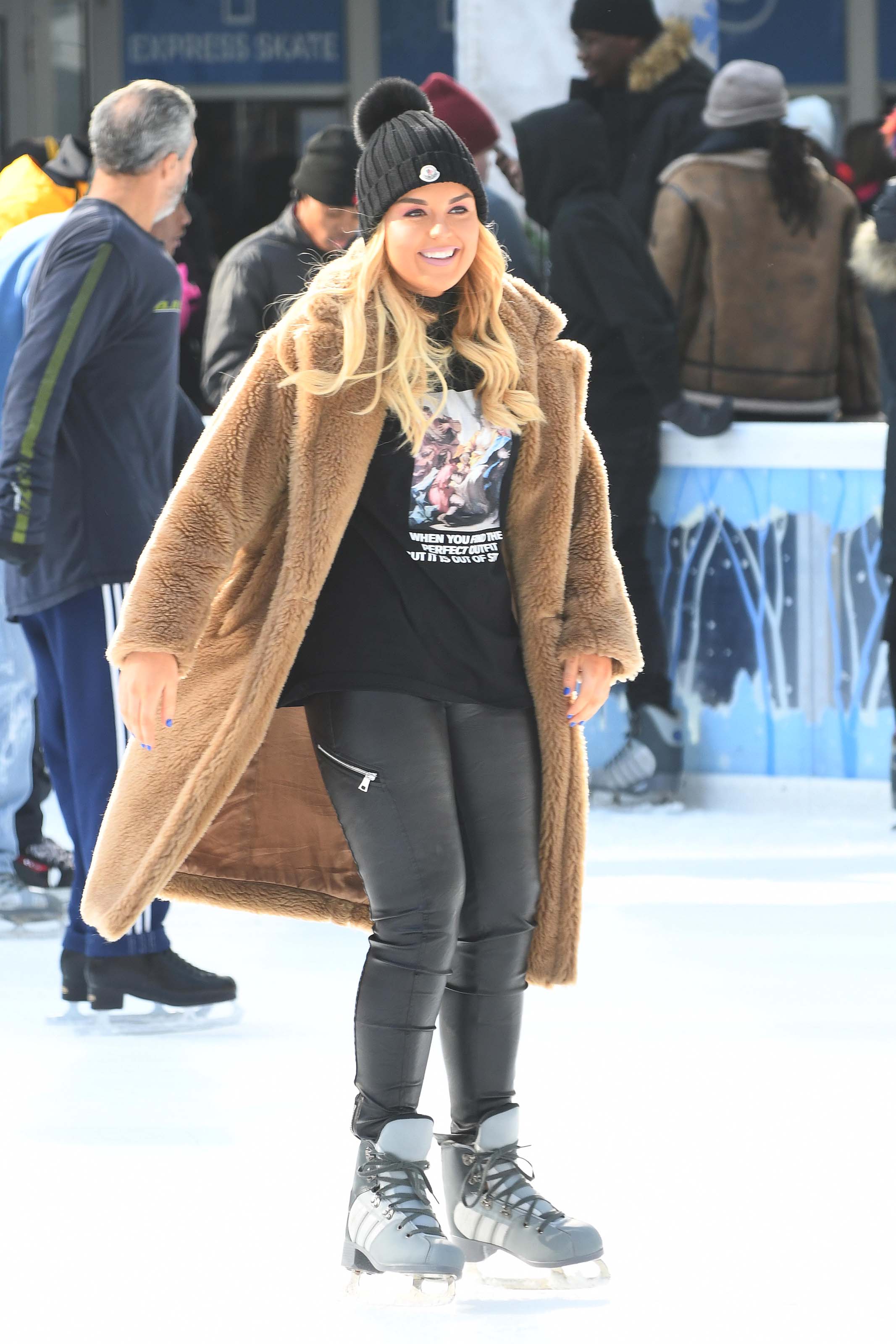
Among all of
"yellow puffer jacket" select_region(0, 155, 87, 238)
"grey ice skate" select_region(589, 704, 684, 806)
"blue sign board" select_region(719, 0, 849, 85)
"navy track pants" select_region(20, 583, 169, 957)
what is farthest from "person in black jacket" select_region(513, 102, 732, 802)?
"blue sign board" select_region(719, 0, 849, 85)

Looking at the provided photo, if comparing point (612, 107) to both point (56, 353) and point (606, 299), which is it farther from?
point (56, 353)

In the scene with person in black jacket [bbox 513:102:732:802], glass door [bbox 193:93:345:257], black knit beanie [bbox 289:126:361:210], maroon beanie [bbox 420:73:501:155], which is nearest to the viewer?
black knit beanie [bbox 289:126:361:210]

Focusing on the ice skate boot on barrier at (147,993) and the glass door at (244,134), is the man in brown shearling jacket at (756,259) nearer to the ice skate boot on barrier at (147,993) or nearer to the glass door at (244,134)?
the ice skate boot on barrier at (147,993)

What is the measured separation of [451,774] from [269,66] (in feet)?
31.2

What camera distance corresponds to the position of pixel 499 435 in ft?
8.90

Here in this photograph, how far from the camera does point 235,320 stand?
18.2 ft

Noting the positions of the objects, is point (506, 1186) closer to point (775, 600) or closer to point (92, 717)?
point (92, 717)

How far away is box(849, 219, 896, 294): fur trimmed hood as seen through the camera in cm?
545

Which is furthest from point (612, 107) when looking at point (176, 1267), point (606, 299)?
point (176, 1267)

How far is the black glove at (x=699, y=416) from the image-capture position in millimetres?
5910

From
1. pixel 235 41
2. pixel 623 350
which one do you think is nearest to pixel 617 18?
pixel 623 350

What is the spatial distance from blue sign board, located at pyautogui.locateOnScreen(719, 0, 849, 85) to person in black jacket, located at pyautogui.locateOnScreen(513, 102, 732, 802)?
19.0 feet

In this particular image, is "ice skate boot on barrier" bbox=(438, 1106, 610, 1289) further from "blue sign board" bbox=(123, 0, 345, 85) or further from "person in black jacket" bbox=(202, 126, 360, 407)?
"blue sign board" bbox=(123, 0, 345, 85)

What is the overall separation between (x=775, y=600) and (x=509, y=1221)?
11.7ft
